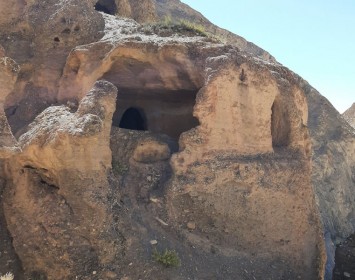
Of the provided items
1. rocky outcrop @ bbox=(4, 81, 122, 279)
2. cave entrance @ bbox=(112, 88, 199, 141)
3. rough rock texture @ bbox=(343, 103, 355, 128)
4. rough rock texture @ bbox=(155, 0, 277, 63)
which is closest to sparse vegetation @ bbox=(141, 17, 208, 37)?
cave entrance @ bbox=(112, 88, 199, 141)

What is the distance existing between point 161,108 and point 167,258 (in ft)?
17.8

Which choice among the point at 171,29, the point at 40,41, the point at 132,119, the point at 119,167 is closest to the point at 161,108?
the point at 132,119

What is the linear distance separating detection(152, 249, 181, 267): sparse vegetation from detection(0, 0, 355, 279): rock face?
0.41 feet

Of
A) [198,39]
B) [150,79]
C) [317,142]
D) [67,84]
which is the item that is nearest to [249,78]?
[198,39]

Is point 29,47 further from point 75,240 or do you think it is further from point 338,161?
point 338,161

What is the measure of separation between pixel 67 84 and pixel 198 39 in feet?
11.4

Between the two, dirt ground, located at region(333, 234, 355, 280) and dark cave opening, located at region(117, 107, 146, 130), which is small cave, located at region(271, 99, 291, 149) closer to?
dark cave opening, located at region(117, 107, 146, 130)

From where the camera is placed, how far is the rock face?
7453mm

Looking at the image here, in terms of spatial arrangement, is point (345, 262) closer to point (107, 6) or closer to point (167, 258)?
point (167, 258)

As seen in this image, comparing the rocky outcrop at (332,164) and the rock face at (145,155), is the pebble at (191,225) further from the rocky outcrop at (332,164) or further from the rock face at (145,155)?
the rocky outcrop at (332,164)

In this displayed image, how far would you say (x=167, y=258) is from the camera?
7.75 metres

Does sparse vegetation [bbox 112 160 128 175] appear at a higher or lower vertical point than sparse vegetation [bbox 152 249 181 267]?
higher

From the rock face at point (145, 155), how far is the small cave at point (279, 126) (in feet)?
0.09

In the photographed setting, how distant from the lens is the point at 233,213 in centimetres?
919
